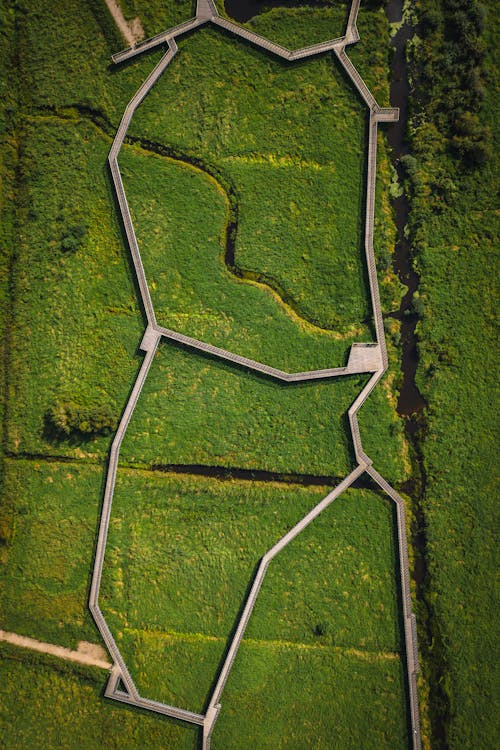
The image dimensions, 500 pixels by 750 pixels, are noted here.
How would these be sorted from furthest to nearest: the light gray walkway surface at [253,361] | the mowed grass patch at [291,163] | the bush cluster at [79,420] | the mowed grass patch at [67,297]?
the mowed grass patch at [67,297] → the mowed grass patch at [291,163] → the bush cluster at [79,420] → the light gray walkway surface at [253,361]

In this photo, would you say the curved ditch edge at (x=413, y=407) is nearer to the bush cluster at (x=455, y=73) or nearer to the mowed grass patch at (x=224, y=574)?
the bush cluster at (x=455, y=73)

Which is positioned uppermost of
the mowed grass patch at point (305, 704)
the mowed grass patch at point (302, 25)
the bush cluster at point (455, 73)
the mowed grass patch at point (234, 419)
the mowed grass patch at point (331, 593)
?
the mowed grass patch at point (302, 25)

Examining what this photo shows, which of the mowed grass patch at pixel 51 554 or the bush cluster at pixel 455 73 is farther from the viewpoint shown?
the mowed grass patch at pixel 51 554

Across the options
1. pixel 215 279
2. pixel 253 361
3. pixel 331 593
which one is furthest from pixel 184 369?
pixel 331 593

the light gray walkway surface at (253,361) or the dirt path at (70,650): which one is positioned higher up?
the light gray walkway surface at (253,361)

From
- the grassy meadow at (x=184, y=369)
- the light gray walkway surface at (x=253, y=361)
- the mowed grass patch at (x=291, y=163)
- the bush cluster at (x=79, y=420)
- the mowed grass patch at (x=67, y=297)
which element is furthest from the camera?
the mowed grass patch at (x=67, y=297)

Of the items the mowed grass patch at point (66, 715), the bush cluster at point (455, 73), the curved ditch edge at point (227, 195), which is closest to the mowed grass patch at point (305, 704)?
the mowed grass patch at point (66, 715)

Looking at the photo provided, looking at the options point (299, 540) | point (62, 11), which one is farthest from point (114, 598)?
point (62, 11)
